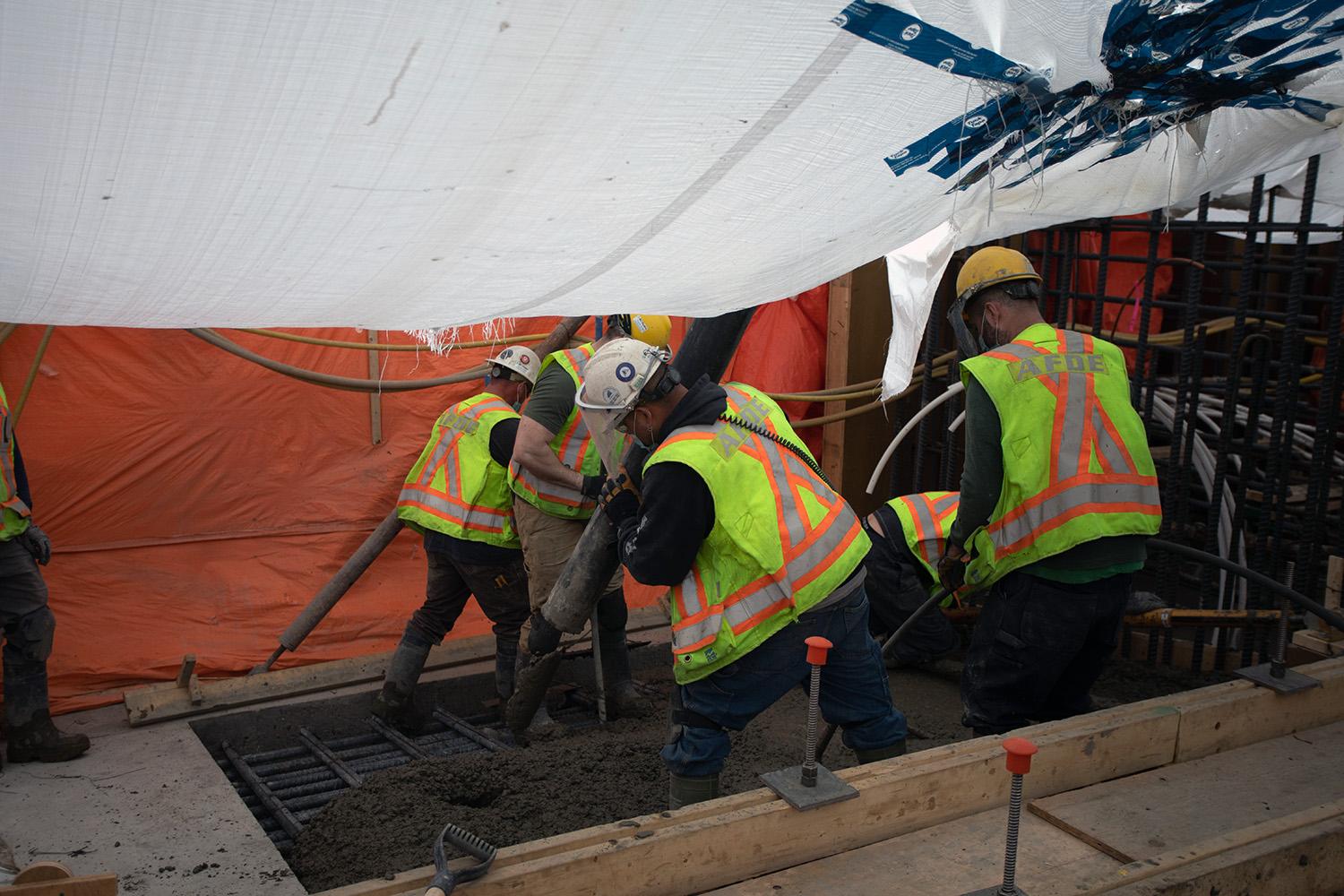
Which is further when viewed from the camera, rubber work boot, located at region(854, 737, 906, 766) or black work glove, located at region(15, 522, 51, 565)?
black work glove, located at region(15, 522, 51, 565)

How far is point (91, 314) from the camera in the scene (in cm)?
220

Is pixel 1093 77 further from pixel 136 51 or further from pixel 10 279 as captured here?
pixel 10 279

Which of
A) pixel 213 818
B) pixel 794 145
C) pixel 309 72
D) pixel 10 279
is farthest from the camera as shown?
pixel 213 818

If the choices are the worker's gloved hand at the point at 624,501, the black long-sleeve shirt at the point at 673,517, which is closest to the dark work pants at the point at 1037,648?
the black long-sleeve shirt at the point at 673,517

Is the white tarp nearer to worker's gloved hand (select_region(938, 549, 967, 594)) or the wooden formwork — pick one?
the wooden formwork

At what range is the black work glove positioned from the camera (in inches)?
186

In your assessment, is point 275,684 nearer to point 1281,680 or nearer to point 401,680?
point 401,680

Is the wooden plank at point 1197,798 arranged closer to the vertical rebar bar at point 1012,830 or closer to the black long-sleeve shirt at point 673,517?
the vertical rebar bar at point 1012,830

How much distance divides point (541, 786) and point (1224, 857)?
2666 mm

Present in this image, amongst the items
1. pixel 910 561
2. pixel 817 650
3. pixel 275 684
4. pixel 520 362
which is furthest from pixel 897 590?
pixel 275 684

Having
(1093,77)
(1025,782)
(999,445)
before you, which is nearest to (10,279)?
(1093,77)

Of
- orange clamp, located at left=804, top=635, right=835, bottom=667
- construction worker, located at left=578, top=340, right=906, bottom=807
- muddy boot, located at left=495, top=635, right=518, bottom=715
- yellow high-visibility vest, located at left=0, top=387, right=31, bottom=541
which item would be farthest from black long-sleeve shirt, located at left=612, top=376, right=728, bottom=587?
yellow high-visibility vest, located at left=0, top=387, right=31, bottom=541

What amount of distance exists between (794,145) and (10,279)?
1.56 meters

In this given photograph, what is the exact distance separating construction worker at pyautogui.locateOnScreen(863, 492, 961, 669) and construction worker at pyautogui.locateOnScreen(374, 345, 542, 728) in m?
1.75
